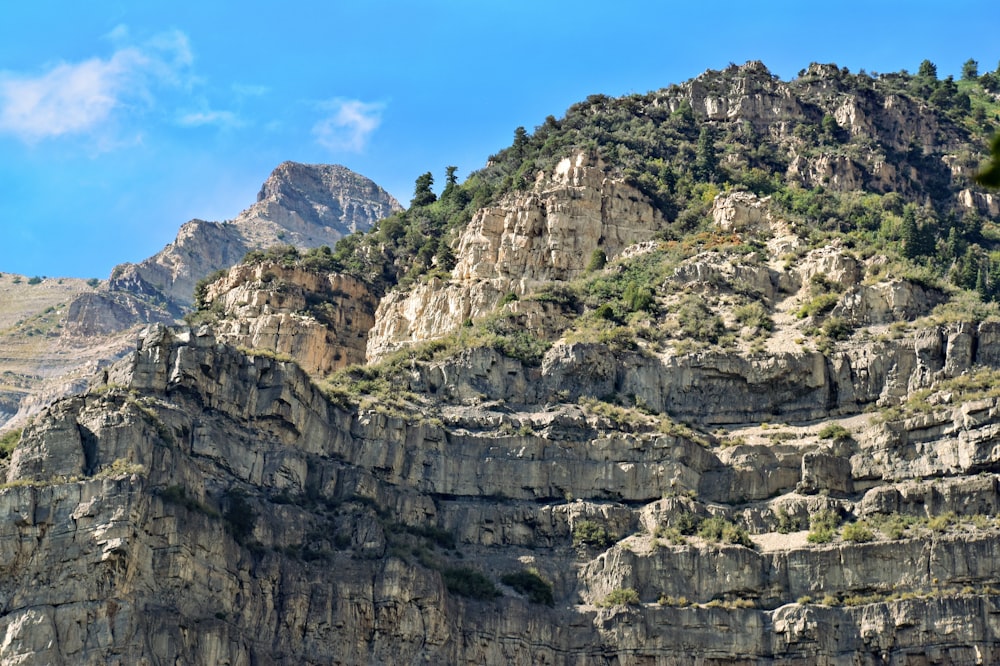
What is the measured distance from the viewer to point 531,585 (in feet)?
241

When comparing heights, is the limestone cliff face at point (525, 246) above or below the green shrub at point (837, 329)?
above

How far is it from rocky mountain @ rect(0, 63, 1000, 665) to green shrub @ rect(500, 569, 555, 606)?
0.11 metres

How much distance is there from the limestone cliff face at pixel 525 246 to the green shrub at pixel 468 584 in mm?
25019

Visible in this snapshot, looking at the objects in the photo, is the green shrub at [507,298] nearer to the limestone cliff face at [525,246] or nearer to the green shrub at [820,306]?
the limestone cliff face at [525,246]

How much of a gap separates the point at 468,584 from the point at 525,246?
32.1m

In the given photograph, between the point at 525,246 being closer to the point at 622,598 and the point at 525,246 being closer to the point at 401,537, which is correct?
the point at 401,537

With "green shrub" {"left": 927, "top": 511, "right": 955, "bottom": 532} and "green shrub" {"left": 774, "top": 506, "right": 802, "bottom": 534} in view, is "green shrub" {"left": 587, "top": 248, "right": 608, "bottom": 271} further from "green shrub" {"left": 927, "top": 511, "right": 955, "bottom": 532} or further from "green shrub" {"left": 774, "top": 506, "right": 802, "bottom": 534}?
"green shrub" {"left": 927, "top": 511, "right": 955, "bottom": 532}

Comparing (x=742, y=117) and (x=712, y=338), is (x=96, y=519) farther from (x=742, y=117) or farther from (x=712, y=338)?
(x=742, y=117)

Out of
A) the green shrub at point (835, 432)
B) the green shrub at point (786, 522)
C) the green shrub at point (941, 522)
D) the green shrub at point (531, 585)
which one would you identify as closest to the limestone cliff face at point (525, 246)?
the green shrub at point (835, 432)

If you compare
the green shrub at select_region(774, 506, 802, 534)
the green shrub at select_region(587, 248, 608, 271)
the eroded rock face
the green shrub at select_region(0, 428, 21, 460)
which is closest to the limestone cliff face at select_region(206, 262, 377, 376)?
the green shrub at select_region(587, 248, 608, 271)

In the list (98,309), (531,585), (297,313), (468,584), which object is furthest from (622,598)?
(98,309)

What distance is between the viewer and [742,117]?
4769 inches

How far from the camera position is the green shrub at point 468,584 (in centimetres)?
7206

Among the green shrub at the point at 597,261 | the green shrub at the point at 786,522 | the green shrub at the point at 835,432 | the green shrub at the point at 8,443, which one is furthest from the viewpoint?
the green shrub at the point at 597,261
